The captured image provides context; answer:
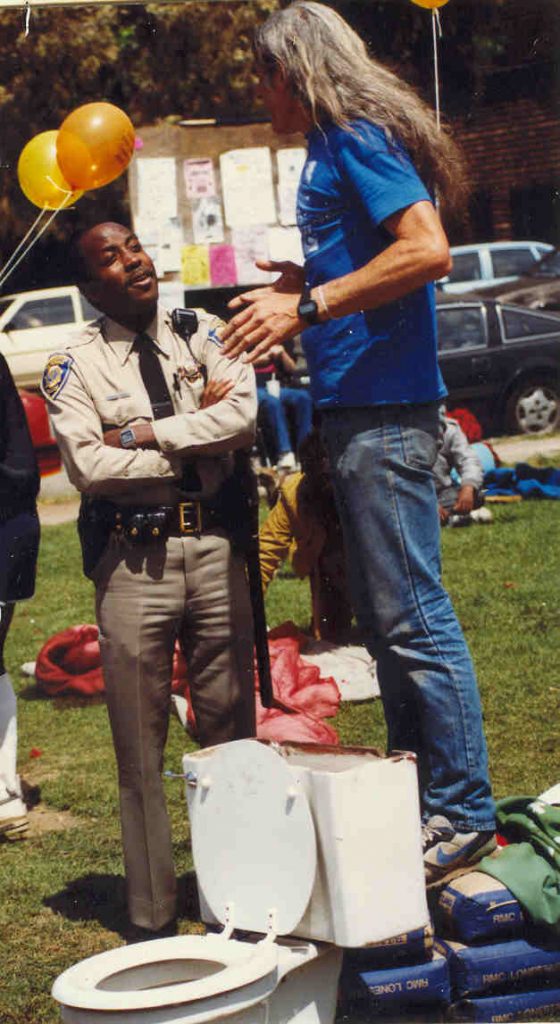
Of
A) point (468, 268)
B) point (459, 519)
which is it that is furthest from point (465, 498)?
point (468, 268)

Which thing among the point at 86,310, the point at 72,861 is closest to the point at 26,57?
the point at 86,310

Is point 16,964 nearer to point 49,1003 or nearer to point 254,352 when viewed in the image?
point 49,1003

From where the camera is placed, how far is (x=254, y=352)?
4.00 meters

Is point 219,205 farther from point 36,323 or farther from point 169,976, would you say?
point 169,976

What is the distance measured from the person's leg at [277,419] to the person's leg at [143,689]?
975cm

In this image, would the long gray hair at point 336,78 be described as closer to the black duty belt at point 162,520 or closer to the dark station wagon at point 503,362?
the black duty belt at point 162,520

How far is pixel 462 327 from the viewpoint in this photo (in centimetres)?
1614

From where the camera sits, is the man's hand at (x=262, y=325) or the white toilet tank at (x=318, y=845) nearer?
the white toilet tank at (x=318, y=845)

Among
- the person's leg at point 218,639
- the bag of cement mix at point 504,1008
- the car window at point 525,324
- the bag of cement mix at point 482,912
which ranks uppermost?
the car window at point 525,324

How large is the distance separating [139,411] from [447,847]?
1611 mm

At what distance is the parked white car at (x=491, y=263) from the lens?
19156 mm

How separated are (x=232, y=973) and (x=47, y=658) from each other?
508 centimetres

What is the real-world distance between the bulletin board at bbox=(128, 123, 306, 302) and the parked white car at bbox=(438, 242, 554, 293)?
5.71 meters

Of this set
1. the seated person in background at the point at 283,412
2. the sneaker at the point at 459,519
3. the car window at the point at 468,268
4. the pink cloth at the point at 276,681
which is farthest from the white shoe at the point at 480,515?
the car window at the point at 468,268
